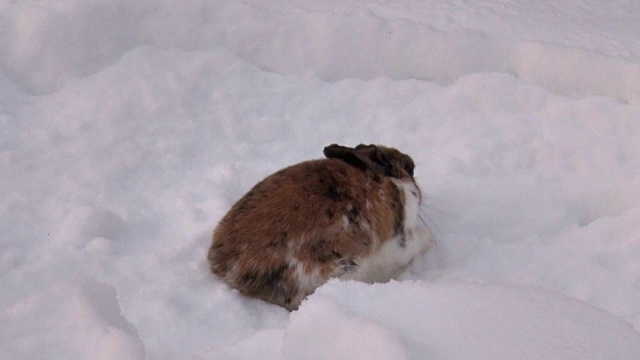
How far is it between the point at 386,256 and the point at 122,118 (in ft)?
6.08

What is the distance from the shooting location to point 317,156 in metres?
4.14

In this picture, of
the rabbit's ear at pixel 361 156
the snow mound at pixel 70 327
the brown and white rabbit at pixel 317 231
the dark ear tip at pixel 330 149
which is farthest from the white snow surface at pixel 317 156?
the dark ear tip at pixel 330 149

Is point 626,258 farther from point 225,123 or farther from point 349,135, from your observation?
point 225,123

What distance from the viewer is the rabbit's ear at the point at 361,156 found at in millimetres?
3447

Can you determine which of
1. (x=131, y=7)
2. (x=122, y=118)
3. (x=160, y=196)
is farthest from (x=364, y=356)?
(x=131, y=7)

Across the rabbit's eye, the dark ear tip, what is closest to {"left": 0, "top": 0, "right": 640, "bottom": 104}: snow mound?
the rabbit's eye

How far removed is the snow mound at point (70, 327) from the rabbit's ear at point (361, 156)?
1473mm

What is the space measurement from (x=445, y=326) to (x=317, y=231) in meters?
1.16

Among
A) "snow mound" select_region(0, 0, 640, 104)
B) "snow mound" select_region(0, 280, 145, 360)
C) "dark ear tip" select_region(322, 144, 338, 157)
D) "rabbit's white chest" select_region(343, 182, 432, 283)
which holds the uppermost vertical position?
"snow mound" select_region(0, 280, 145, 360)

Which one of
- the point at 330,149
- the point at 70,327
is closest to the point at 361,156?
the point at 330,149

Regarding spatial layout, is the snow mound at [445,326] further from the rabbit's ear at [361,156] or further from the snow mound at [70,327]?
the rabbit's ear at [361,156]

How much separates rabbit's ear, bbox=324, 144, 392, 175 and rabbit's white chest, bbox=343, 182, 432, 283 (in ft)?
0.45

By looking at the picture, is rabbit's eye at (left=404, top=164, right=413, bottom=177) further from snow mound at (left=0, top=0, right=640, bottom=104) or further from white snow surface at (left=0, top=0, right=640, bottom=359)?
snow mound at (left=0, top=0, right=640, bottom=104)

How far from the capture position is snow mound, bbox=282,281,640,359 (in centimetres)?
194
